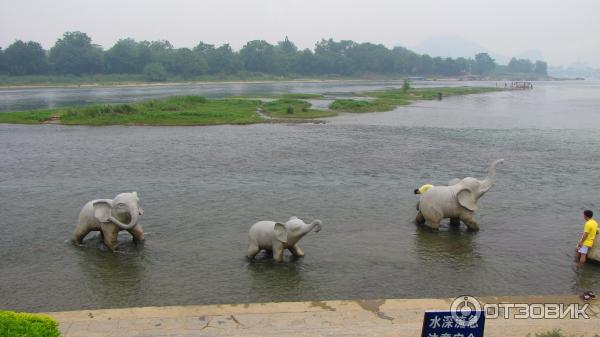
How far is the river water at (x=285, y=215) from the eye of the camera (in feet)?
45.0

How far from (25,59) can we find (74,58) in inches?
491

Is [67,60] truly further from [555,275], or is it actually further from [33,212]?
[555,275]

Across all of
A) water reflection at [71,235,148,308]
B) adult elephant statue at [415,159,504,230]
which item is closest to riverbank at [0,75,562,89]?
water reflection at [71,235,148,308]

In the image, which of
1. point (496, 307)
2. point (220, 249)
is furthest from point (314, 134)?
point (496, 307)

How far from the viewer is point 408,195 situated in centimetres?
2234

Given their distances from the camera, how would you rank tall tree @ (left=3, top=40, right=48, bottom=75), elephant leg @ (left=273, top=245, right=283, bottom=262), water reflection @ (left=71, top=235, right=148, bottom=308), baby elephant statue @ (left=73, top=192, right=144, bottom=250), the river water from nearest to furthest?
1. water reflection @ (left=71, top=235, right=148, bottom=308)
2. the river water
3. elephant leg @ (left=273, top=245, right=283, bottom=262)
4. baby elephant statue @ (left=73, top=192, right=144, bottom=250)
5. tall tree @ (left=3, top=40, right=48, bottom=75)

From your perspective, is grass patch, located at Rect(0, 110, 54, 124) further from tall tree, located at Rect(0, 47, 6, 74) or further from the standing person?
tall tree, located at Rect(0, 47, 6, 74)

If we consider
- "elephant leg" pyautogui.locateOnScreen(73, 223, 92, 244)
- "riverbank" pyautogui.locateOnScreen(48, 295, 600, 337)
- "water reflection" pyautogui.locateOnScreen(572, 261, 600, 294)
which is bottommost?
"water reflection" pyautogui.locateOnScreen(572, 261, 600, 294)

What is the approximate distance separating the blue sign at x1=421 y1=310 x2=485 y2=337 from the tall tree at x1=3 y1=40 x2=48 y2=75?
485 ft

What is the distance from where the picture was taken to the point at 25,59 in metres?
135

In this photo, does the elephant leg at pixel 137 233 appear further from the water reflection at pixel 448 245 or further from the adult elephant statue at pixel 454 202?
the adult elephant statue at pixel 454 202

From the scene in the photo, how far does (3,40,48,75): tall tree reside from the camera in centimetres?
13238

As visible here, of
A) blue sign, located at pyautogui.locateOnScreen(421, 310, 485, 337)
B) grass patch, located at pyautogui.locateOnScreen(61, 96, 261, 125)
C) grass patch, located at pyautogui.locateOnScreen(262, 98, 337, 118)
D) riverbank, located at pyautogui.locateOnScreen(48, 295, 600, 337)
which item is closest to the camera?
blue sign, located at pyautogui.locateOnScreen(421, 310, 485, 337)

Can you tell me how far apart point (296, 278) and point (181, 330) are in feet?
13.1
